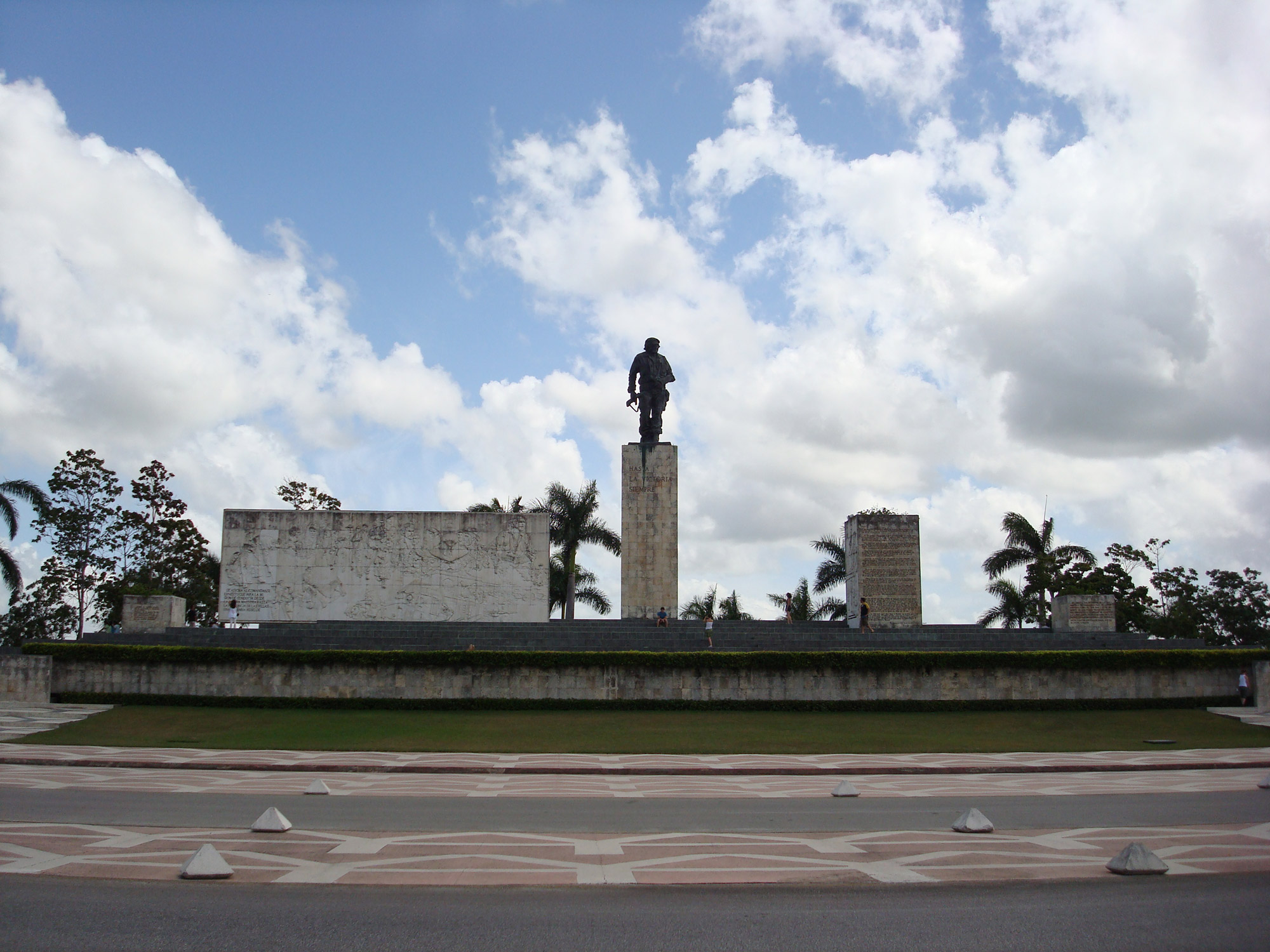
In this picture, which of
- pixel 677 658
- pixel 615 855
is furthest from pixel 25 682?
pixel 615 855

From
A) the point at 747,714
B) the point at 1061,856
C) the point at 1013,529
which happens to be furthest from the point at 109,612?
the point at 1061,856

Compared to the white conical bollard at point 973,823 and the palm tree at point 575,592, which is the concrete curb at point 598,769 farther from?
the palm tree at point 575,592

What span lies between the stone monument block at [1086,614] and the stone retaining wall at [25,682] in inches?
815

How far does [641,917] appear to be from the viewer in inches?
185

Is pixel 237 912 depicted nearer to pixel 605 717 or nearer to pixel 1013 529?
pixel 605 717

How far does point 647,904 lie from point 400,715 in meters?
13.8

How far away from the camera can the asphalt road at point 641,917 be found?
14.0 feet

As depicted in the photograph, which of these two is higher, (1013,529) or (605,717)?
(1013,529)

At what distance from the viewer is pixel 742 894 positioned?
5188 millimetres

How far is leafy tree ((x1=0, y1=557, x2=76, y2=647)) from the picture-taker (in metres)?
28.8

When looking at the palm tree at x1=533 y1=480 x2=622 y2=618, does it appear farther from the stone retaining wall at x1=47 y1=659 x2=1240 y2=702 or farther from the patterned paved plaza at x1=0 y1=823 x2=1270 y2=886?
the patterned paved plaza at x1=0 y1=823 x2=1270 y2=886

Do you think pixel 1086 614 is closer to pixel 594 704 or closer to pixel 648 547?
pixel 648 547

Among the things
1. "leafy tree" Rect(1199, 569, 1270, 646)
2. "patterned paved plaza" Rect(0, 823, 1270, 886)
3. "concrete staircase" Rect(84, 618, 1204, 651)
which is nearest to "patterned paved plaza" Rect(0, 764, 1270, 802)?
"patterned paved plaza" Rect(0, 823, 1270, 886)

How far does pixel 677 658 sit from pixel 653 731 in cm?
263
